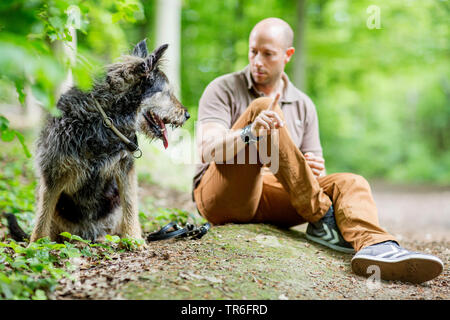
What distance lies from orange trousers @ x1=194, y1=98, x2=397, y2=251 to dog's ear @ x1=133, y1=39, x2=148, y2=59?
3.47ft

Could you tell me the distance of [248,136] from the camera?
10.9ft

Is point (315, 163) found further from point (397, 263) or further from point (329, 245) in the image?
point (397, 263)

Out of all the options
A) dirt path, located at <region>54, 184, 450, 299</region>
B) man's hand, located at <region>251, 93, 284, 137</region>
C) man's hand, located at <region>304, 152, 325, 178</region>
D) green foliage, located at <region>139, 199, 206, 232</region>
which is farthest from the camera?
green foliage, located at <region>139, 199, 206, 232</region>

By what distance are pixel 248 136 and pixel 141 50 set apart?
129 cm

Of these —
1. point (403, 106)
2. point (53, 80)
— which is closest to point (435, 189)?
point (403, 106)

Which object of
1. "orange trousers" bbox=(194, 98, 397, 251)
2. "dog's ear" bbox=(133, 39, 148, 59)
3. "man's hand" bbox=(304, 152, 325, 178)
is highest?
"dog's ear" bbox=(133, 39, 148, 59)

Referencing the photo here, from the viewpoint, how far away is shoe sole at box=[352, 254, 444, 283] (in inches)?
110

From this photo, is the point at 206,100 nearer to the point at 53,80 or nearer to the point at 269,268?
the point at 269,268

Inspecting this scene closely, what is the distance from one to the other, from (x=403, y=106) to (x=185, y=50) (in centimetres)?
1330

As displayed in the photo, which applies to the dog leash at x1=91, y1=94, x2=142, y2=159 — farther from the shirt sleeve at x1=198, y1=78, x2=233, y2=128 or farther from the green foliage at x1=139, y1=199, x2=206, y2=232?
the green foliage at x1=139, y1=199, x2=206, y2=232

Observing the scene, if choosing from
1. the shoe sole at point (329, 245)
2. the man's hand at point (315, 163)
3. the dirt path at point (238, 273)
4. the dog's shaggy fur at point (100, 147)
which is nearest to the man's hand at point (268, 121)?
the man's hand at point (315, 163)

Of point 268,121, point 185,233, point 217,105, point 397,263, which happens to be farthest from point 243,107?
point 397,263

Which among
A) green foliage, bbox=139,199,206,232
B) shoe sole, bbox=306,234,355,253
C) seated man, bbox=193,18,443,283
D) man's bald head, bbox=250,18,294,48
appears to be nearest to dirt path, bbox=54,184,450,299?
shoe sole, bbox=306,234,355,253

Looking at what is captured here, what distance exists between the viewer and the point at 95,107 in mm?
3254
